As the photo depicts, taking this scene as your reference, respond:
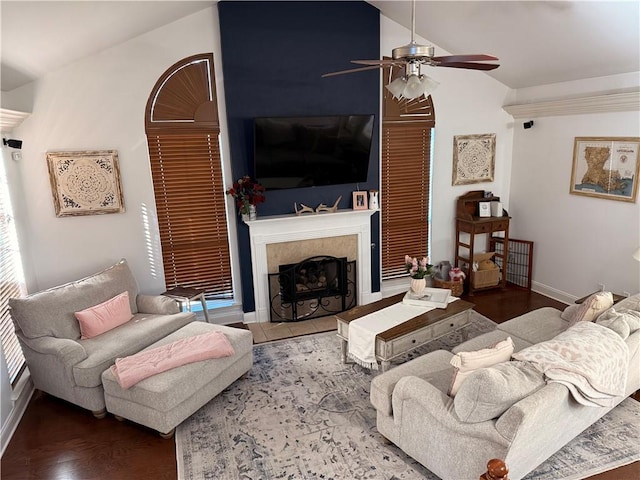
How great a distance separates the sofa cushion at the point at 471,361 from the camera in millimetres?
2562

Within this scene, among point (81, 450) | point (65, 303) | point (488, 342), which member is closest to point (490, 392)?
point (488, 342)

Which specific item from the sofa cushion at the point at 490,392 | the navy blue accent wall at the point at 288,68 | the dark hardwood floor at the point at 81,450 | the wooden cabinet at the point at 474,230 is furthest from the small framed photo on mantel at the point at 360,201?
the dark hardwood floor at the point at 81,450

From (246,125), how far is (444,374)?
10.1ft

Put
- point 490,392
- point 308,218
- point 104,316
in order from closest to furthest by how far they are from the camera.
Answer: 1. point 490,392
2. point 104,316
3. point 308,218

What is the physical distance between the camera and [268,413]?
3412 mm

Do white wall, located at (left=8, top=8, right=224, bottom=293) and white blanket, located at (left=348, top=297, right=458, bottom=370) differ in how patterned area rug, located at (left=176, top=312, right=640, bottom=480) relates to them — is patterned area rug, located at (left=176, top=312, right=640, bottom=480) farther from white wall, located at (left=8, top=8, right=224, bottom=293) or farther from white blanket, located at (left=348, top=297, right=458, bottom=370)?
white wall, located at (left=8, top=8, right=224, bottom=293)

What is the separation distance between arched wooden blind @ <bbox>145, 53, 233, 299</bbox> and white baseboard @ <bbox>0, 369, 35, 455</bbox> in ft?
5.07

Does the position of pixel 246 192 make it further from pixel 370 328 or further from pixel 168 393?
pixel 168 393

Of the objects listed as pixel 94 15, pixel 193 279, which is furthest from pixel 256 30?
pixel 193 279

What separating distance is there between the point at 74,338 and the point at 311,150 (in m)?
2.82

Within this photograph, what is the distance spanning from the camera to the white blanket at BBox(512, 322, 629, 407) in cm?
250

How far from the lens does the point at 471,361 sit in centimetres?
257

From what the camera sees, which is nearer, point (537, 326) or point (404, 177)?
point (537, 326)

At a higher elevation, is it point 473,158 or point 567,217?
point 473,158
